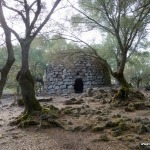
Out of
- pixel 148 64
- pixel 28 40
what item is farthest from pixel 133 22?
pixel 148 64

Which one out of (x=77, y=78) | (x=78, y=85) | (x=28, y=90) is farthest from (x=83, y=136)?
(x=78, y=85)

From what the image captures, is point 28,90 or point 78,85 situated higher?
point 78,85

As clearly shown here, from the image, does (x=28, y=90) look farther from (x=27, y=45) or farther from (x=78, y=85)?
(x=78, y=85)

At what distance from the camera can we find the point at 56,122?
26.2 feet

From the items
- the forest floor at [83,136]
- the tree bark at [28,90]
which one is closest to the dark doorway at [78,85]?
the tree bark at [28,90]

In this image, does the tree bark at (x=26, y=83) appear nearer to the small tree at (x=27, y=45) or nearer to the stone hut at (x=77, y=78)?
the small tree at (x=27, y=45)

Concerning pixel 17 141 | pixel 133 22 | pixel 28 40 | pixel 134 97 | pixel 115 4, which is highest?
pixel 115 4

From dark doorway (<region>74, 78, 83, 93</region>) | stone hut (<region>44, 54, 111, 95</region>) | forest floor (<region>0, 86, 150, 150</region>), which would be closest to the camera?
forest floor (<region>0, 86, 150, 150</region>)

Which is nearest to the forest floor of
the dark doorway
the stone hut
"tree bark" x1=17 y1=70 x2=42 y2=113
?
"tree bark" x1=17 y1=70 x2=42 y2=113

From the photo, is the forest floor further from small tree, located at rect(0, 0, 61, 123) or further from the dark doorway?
the dark doorway

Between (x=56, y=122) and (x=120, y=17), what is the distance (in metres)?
7.18

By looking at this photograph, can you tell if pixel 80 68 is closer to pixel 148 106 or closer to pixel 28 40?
pixel 148 106

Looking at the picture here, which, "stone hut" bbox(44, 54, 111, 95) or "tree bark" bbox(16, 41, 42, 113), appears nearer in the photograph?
"tree bark" bbox(16, 41, 42, 113)

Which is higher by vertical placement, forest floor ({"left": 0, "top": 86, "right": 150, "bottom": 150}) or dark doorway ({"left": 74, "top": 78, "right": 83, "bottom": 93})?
dark doorway ({"left": 74, "top": 78, "right": 83, "bottom": 93})
